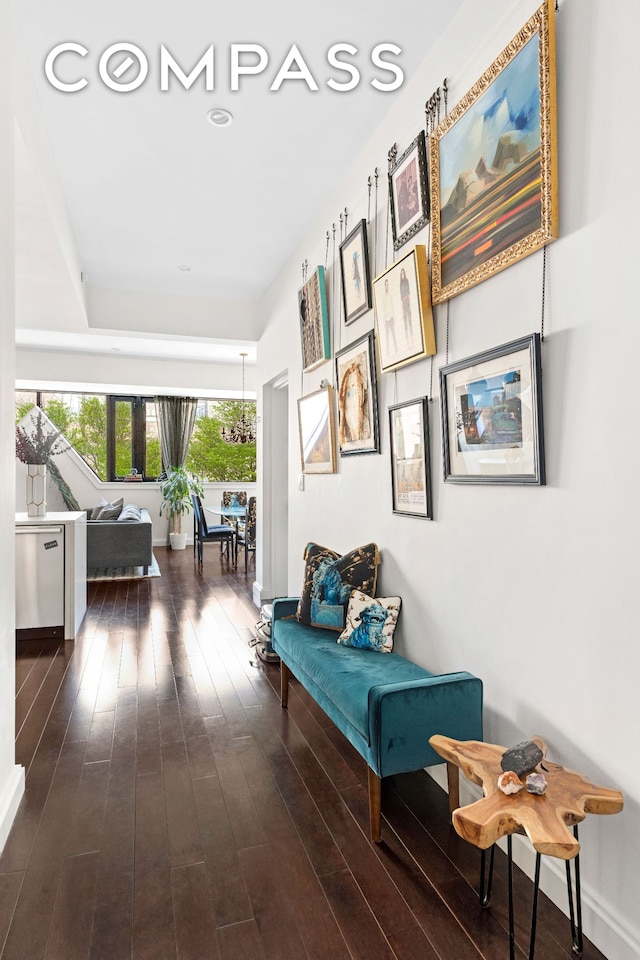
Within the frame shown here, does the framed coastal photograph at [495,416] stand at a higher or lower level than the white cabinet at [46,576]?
higher

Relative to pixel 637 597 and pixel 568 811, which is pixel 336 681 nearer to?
pixel 568 811

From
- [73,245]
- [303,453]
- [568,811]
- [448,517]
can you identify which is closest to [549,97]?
[448,517]

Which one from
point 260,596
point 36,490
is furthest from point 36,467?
point 260,596

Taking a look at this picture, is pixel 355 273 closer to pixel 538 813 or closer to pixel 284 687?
pixel 284 687

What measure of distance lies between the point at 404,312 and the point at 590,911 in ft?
7.41

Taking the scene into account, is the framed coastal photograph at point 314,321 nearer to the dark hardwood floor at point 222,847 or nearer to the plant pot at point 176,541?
the dark hardwood floor at point 222,847

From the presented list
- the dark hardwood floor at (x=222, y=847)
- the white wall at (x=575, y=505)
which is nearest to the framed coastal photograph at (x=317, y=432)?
the white wall at (x=575, y=505)

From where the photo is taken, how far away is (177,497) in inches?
367

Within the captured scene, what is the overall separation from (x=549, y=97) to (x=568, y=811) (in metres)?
1.99

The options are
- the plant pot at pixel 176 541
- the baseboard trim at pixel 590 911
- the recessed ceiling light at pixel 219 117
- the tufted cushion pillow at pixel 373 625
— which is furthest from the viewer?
the plant pot at pixel 176 541

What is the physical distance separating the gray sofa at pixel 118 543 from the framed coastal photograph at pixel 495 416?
5520mm

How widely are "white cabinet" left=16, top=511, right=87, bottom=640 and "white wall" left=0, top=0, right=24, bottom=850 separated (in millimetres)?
2293

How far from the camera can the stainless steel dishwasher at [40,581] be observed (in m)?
4.35

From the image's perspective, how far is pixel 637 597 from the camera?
144 cm
